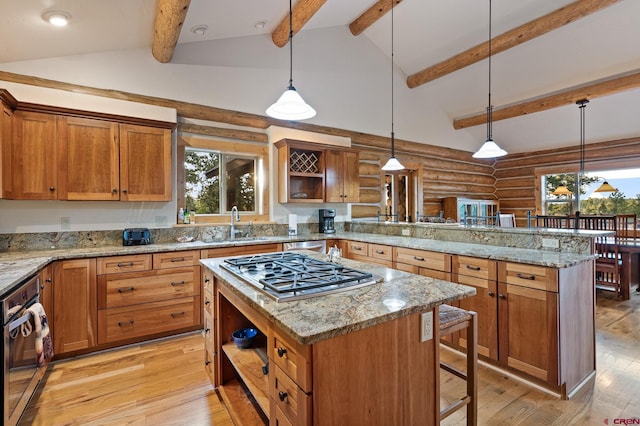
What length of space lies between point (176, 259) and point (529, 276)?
3.12 m

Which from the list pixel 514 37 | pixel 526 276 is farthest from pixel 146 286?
pixel 514 37

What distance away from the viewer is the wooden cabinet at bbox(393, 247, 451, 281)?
2816mm

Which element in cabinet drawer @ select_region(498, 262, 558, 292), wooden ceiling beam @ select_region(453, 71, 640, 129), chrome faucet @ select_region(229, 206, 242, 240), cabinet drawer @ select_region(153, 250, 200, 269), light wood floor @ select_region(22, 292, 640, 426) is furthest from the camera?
wooden ceiling beam @ select_region(453, 71, 640, 129)

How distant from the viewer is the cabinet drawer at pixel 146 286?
2.86 m

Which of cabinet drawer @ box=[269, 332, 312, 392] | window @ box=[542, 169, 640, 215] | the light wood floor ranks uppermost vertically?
window @ box=[542, 169, 640, 215]

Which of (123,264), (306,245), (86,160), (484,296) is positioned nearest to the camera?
(484,296)

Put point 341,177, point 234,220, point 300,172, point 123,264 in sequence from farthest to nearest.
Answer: point 341,177 → point 300,172 → point 234,220 → point 123,264

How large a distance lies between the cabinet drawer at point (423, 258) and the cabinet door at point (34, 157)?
3.39 metres

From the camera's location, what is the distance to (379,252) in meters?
3.59

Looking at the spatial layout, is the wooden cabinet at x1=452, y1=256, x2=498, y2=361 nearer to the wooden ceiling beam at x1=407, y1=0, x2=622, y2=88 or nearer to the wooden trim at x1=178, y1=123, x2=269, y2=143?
the wooden trim at x1=178, y1=123, x2=269, y2=143

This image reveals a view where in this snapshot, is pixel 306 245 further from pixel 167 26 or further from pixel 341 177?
pixel 167 26

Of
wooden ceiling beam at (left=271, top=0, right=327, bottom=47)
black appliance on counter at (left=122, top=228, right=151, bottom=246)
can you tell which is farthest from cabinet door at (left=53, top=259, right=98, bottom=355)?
wooden ceiling beam at (left=271, top=0, right=327, bottom=47)

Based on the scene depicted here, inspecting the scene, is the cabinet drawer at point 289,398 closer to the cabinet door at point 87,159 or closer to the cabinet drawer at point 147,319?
the cabinet drawer at point 147,319

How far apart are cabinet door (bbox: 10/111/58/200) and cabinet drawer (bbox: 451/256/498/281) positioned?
3.72m
